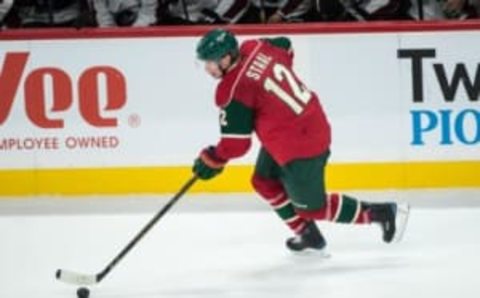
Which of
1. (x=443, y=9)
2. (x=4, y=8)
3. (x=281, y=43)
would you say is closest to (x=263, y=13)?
(x=443, y=9)

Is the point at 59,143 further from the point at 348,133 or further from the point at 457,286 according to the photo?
the point at 457,286

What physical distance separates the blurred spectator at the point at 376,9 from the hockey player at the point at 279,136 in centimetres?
161

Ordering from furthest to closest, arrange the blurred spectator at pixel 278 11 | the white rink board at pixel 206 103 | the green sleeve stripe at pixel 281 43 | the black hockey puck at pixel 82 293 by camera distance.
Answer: the blurred spectator at pixel 278 11 < the white rink board at pixel 206 103 < the green sleeve stripe at pixel 281 43 < the black hockey puck at pixel 82 293

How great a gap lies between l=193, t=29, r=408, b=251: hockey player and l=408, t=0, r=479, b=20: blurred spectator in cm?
173

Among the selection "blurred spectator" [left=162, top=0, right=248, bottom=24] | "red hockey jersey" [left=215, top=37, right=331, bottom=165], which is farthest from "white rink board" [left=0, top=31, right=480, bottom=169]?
"red hockey jersey" [left=215, top=37, right=331, bottom=165]

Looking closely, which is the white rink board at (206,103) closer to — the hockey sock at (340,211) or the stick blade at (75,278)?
the hockey sock at (340,211)

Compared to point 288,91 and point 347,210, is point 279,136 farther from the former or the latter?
point 347,210

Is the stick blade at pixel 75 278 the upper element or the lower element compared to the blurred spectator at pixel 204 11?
lower

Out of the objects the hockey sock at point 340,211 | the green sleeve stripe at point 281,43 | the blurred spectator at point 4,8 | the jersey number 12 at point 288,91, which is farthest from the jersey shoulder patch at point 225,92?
the blurred spectator at point 4,8

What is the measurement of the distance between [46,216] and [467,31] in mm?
2382

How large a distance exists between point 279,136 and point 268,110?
12 centimetres

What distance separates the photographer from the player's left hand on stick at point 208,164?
152 inches

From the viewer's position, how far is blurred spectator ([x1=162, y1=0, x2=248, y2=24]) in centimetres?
586

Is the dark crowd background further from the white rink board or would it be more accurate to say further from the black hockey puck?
the black hockey puck
